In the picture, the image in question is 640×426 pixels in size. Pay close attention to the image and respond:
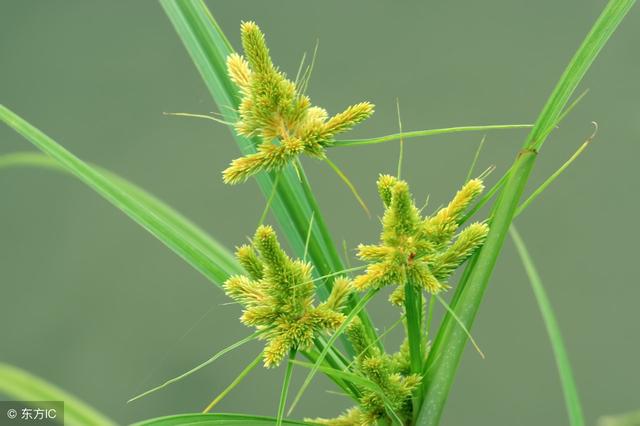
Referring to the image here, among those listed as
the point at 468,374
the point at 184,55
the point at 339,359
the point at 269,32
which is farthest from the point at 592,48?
the point at 184,55

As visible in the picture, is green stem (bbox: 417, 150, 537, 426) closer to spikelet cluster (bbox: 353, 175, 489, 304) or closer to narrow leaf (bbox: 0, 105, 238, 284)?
spikelet cluster (bbox: 353, 175, 489, 304)

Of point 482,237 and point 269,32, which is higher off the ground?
point 269,32

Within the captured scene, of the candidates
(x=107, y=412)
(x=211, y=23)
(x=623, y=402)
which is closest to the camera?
(x=211, y=23)

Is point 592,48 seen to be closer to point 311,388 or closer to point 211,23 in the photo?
point 211,23

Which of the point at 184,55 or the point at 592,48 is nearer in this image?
the point at 592,48

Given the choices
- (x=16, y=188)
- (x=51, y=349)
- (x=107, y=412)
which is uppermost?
(x=16, y=188)

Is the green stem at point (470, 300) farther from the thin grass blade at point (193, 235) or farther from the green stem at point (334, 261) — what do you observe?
the thin grass blade at point (193, 235)

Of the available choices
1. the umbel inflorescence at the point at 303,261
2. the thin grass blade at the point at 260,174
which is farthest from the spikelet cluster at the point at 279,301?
the thin grass blade at the point at 260,174
